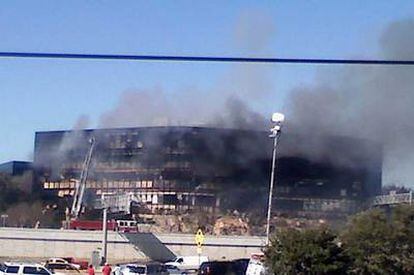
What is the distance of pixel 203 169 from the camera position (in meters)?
122

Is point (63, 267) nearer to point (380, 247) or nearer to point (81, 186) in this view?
point (380, 247)

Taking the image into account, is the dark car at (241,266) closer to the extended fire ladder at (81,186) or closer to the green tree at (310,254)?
the green tree at (310,254)

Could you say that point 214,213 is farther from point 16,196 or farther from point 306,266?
point 306,266

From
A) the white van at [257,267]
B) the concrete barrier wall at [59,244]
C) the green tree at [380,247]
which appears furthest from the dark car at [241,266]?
the concrete barrier wall at [59,244]

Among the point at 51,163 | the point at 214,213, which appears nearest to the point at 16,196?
the point at 51,163

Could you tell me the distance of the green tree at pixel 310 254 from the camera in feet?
105

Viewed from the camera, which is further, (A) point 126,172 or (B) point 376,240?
(A) point 126,172

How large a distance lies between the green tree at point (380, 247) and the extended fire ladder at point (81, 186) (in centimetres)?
7523

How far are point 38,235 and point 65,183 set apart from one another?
1885 inches

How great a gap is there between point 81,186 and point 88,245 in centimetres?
3861

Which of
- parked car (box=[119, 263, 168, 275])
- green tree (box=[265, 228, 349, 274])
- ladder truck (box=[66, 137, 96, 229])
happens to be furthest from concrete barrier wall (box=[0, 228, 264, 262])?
green tree (box=[265, 228, 349, 274])

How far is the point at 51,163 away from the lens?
125312 mm

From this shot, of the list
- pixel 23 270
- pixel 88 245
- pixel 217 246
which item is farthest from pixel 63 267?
pixel 217 246

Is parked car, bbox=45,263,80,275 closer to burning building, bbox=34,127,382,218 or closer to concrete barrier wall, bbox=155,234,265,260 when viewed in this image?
concrete barrier wall, bbox=155,234,265,260
